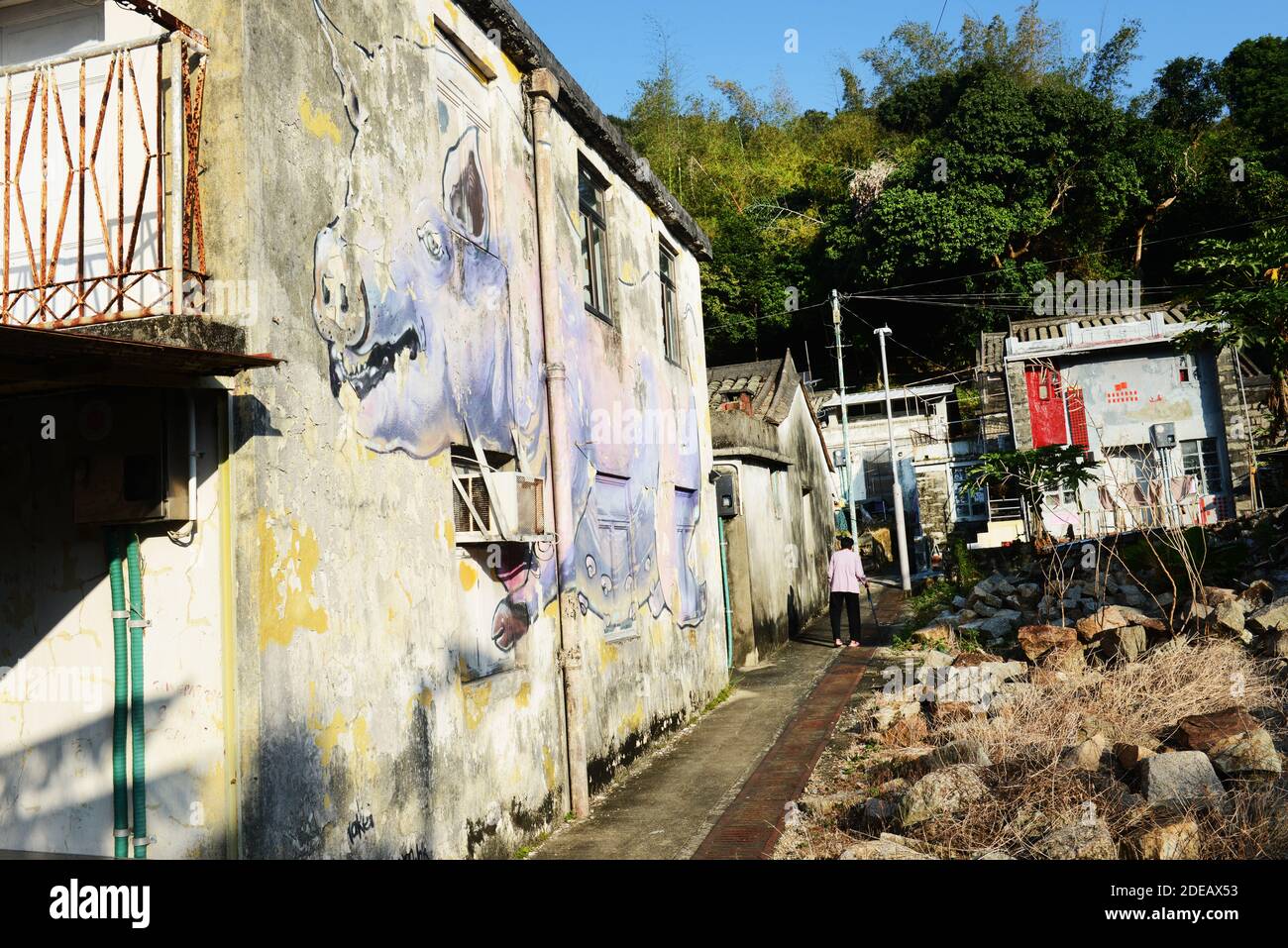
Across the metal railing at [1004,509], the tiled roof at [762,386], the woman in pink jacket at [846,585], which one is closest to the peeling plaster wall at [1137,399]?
the metal railing at [1004,509]

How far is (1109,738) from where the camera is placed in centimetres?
669

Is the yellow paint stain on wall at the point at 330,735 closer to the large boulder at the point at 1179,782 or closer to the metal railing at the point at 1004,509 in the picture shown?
the large boulder at the point at 1179,782

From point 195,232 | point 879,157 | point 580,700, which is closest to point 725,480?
point 580,700

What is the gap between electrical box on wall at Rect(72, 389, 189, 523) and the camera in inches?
157

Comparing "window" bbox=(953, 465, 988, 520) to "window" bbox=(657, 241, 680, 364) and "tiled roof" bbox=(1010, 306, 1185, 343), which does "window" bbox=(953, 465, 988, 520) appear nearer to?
"tiled roof" bbox=(1010, 306, 1185, 343)

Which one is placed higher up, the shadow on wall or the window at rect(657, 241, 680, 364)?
the window at rect(657, 241, 680, 364)

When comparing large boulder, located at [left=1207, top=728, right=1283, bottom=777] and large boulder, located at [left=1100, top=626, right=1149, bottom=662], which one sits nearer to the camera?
large boulder, located at [left=1207, top=728, right=1283, bottom=777]

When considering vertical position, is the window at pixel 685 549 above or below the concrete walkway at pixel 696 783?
above

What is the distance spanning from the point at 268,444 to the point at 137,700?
115 centimetres

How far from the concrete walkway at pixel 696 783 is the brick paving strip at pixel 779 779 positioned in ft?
0.11

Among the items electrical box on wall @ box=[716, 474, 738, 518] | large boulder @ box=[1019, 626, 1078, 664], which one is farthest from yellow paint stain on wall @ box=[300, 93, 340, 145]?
A: large boulder @ box=[1019, 626, 1078, 664]

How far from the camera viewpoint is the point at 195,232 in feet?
14.0

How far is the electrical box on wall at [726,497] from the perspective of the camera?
12.4 meters

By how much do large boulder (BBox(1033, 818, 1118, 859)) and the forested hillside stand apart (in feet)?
85.8
